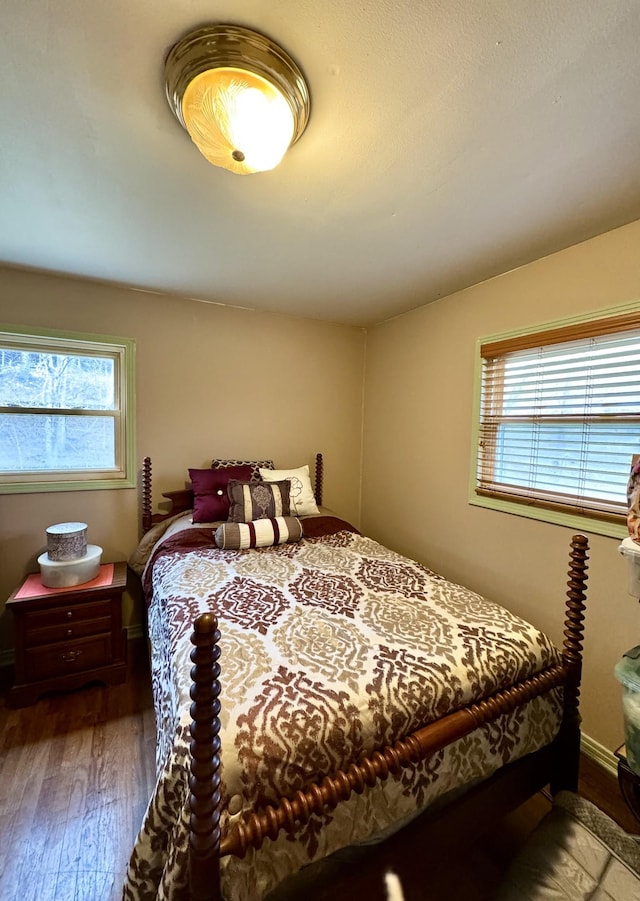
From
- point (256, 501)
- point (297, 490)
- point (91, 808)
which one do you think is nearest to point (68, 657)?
point (91, 808)

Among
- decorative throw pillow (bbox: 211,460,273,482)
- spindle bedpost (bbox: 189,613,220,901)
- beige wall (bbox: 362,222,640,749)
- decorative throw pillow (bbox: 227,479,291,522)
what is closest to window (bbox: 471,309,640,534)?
beige wall (bbox: 362,222,640,749)

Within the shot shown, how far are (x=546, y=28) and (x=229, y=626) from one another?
6.24 feet

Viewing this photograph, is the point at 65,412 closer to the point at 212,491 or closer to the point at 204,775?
the point at 212,491

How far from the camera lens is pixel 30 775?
5.17 feet

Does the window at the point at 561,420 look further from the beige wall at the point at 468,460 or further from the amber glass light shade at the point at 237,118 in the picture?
the amber glass light shade at the point at 237,118

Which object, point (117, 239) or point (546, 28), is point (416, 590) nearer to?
point (546, 28)

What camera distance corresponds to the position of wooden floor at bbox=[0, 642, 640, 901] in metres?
1.20

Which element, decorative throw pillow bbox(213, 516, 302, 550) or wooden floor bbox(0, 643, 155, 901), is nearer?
wooden floor bbox(0, 643, 155, 901)

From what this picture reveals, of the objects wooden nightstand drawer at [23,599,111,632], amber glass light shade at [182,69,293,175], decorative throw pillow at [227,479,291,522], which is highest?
amber glass light shade at [182,69,293,175]

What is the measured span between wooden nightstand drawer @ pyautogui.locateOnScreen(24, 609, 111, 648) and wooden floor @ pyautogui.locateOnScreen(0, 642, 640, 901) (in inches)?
13.4

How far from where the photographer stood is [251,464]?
9.48ft

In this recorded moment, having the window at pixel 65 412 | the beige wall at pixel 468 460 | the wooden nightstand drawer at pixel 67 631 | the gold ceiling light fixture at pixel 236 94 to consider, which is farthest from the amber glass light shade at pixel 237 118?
the wooden nightstand drawer at pixel 67 631

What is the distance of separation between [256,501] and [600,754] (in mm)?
2177

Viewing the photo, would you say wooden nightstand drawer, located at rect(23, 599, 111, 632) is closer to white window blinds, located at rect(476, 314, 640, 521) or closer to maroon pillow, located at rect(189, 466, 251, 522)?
maroon pillow, located at rect(189, 466, 251, 522)
